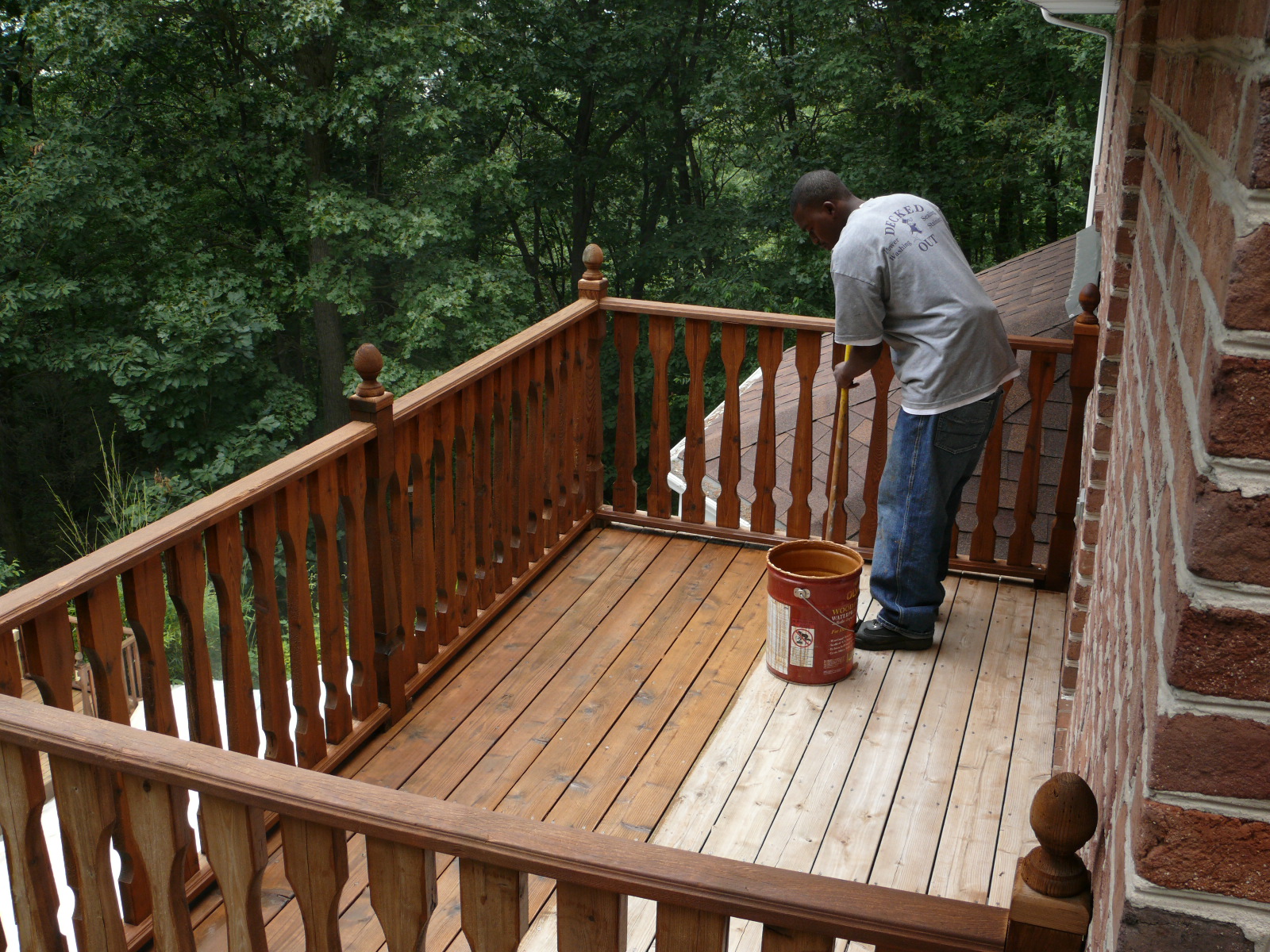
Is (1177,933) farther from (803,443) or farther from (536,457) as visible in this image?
(803,443)

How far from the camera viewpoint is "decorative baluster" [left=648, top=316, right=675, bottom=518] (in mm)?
4711

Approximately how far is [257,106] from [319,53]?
1246 millimetres

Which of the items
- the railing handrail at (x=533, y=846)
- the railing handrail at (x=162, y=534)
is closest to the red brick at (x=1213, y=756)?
the railing handrail at (x=533, y=846)

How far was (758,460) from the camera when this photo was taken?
15.7ft

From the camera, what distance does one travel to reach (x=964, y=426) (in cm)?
370

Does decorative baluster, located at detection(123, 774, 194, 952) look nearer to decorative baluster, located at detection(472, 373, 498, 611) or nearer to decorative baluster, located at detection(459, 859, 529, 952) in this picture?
decorative baluster, located at detection(459, 859, 529, 952)

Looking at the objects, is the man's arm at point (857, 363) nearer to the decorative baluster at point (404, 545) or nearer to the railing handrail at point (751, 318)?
the railing handrail at point (751, 318)

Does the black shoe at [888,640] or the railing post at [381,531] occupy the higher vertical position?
the railing post at [381,531]

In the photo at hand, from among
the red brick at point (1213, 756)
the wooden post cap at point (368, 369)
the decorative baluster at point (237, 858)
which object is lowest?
the decorative baluster at point (237, 858)

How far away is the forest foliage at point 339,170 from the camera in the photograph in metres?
15.1

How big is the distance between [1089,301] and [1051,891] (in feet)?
10.1

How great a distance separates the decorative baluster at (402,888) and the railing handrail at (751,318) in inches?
112

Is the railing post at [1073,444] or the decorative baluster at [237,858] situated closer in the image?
the decorative baluster at [237,858]

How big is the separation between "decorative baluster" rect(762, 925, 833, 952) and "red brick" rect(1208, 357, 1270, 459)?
2.86 feet
